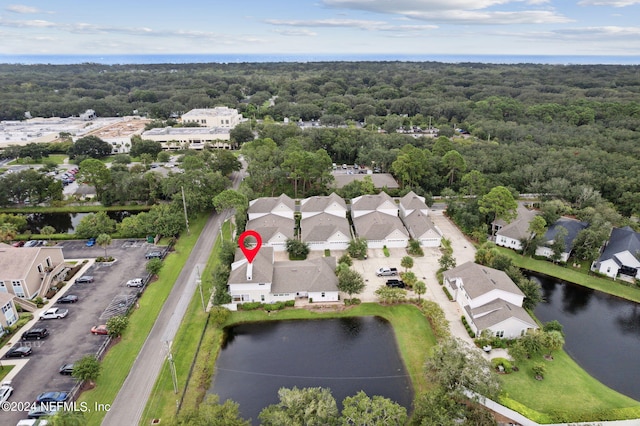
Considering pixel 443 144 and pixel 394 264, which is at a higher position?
pixel 443 144

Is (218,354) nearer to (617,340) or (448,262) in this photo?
(448,262)

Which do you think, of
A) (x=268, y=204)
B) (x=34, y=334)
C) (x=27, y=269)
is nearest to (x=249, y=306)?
(x=34, y=334)

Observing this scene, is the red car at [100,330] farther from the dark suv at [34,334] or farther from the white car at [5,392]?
the white car at [5,392]

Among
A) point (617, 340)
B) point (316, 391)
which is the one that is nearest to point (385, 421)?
point (316, 391)

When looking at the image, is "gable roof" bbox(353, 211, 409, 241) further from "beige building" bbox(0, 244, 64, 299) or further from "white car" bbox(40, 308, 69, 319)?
"beige building" bbox(0, 244, 64, 299)

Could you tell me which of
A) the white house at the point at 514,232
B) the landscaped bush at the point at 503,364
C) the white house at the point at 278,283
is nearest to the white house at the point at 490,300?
the landscaped bush at the point at 503,364

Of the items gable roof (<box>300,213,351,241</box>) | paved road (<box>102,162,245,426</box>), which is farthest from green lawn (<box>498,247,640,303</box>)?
paved road (<box>102,162,245,426</box>)

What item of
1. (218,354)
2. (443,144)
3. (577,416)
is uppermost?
(443,144)
